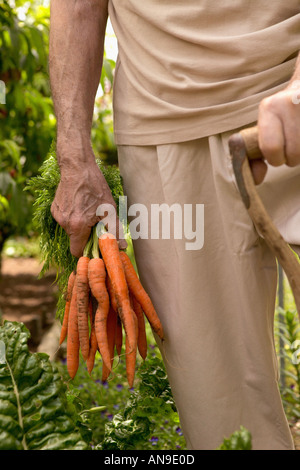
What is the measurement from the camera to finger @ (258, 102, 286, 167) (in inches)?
50.9

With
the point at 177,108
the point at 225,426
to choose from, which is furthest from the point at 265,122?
the point at 225,426

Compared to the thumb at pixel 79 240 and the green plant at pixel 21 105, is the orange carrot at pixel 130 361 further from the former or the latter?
the green plant at pixel 21 105

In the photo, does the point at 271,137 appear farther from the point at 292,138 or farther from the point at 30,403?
the point at 30,403

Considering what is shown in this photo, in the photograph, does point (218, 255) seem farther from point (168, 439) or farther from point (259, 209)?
point (168, 439)

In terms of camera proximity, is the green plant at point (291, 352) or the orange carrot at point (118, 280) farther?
the green plant at point (291, 352)

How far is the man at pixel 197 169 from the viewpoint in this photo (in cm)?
172

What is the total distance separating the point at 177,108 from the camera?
1.81 metres

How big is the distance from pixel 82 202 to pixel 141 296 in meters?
0.34

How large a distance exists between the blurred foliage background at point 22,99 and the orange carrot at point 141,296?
137 centimetres

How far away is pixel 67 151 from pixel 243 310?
28.3 inches

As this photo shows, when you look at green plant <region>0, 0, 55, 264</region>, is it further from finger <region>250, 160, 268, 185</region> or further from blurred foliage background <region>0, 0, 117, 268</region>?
finger <region>250, 160, 268, 185</region>

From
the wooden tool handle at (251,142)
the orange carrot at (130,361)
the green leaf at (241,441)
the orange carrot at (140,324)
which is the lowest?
the green leaf at (241,441)

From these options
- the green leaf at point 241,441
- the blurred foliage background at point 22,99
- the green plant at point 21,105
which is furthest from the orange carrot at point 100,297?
the green plant at point 21,105

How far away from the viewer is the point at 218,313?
1.90 m
